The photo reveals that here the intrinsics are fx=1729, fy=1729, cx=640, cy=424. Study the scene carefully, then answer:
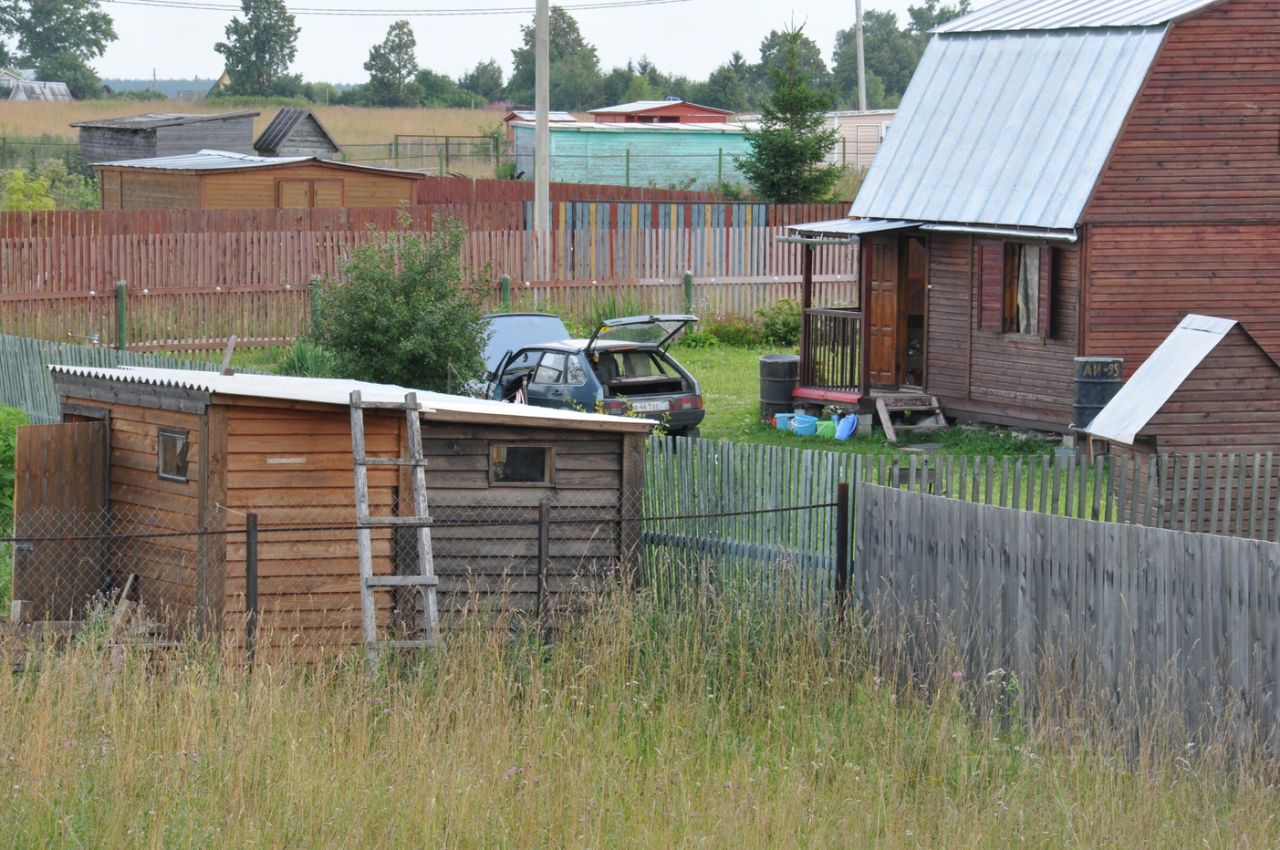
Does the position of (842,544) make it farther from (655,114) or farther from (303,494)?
(655,114)

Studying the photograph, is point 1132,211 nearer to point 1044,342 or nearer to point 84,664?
point 1044,342

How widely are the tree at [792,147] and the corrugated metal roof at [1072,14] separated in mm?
14299

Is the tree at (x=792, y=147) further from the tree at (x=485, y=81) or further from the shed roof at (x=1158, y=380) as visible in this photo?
the tree at (x=485, y=81)

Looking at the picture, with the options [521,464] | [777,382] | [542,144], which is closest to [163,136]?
[542,144]

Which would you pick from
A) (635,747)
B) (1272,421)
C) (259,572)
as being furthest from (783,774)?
(1272,421)

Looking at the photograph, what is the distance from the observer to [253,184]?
36.8m

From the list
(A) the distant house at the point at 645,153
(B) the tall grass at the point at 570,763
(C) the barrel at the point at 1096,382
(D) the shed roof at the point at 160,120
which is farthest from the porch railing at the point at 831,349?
(A) the distant house at the point at 645,153

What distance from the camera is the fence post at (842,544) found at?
38.8 feet

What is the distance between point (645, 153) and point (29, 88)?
59146mm

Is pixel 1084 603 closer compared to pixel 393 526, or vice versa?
pixel 1084 603

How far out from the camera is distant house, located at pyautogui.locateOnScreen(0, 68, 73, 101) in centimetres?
10119

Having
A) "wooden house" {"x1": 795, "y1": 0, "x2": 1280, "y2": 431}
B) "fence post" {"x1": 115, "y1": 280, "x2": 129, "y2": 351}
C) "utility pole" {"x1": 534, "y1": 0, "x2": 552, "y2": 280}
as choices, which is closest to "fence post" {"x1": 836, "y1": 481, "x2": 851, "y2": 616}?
"wooden house" {"x1": 795, "y1": 0, "x2": 1280, "y2": 431}

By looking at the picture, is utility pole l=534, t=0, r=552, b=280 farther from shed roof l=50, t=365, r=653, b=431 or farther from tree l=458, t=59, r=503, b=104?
tree l=458, t=59, r=503, b=104

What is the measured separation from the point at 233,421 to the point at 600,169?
45.3 metres
